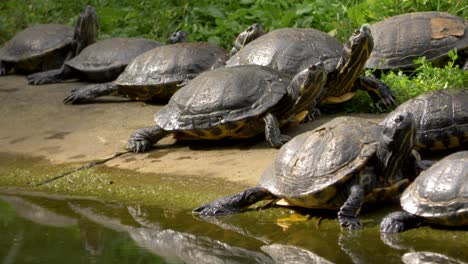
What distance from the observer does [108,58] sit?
10.6 metres

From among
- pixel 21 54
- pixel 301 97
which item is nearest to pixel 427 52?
pixel 301 97

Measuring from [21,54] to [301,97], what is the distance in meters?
5.43

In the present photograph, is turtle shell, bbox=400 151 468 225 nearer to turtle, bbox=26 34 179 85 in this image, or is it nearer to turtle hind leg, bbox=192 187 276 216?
turtle hind leg, bbox=192 187 276 216

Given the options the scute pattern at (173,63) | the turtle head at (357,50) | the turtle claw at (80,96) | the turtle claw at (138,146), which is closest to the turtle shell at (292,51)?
the turtle head at (357,50)

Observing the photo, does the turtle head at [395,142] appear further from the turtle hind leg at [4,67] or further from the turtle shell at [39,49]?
the turtle hind leg at [4,67]

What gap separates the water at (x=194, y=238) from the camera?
5.20m

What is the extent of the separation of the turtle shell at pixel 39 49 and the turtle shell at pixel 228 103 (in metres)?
4.43

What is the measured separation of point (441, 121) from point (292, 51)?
7.05 feet

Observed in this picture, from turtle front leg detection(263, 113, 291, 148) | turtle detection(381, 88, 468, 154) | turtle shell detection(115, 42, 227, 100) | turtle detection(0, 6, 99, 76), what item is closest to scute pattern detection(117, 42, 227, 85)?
turtle shell detection(115, 42, 227, 100)

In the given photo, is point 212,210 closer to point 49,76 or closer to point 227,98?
point 227,98

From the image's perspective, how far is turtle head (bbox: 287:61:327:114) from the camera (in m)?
7.50

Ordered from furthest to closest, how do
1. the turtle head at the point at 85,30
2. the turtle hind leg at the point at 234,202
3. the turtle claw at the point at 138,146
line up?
the turtle head at the point at 85,30
the turtle claw at the point at 138,146
the turtle hind leg at the point at 234,202

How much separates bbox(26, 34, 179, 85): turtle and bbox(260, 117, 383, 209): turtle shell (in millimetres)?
4902

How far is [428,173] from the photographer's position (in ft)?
17.8
